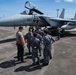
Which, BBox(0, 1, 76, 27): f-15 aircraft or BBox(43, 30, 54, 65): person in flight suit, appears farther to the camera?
BBox(0, 1, 76, 27): f-15 aircraft

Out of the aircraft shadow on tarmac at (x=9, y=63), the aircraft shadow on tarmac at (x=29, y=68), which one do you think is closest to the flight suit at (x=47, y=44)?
the aircraft shadow on tarmac at (x=29, y=68)

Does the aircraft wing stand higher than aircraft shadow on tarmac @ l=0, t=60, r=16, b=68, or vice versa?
the aircraft wing

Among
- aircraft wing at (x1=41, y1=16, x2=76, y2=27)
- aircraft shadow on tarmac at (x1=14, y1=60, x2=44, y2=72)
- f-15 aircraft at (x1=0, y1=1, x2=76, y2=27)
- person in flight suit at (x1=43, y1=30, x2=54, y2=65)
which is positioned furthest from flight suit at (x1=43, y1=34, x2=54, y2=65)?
aircraft wing at (x1=41, y1=16, x2=76, y2=27)

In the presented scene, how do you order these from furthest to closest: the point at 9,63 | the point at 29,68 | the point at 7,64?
1. the point at 9,63
2. the point at 7,64
3. the point at 29,68

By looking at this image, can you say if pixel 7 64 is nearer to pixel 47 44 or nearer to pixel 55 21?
pixel 47 44

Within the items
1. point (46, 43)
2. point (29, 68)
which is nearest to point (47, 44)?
point (46, 43)

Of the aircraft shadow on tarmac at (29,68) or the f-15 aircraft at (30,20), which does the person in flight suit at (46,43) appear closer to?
the aircraft shadow on tarmac at (29,68)

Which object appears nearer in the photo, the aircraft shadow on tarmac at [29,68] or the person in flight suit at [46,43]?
the aircraft shadow on tarmac at [29,68]

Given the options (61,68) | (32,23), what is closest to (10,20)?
(32,23)

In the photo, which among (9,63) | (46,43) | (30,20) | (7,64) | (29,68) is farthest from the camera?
(30,20)

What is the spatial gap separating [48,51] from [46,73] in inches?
52.6

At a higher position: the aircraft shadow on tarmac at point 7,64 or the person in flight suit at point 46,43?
the person in flight suit at point 46,43

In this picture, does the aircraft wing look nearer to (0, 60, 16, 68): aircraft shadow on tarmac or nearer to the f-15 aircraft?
the f-15 aircraft

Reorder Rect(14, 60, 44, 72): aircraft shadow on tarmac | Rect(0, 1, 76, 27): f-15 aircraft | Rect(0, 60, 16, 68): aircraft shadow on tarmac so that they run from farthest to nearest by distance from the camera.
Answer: Rect(0, 1, 76, 27): f-15 aircraft → Rect(0, 60, 16, 68): aircraft shadow on tarmac → Rect(14, 60, 44, 72): aircraft shadow on tarmac
